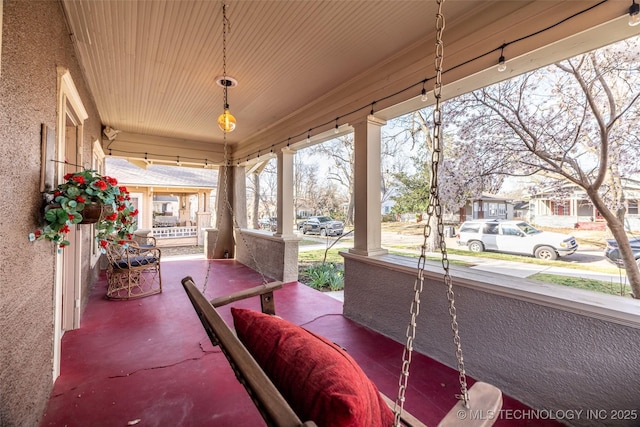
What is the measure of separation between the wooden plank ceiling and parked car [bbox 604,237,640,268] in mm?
1316

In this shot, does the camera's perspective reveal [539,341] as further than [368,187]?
No

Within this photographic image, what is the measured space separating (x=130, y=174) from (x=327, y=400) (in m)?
10.8

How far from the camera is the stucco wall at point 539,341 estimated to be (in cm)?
144

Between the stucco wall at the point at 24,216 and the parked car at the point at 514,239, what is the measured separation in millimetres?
2991

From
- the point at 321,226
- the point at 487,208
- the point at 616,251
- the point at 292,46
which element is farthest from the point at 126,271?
the point at 321,226

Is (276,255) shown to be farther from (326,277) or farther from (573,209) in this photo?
(573,209)

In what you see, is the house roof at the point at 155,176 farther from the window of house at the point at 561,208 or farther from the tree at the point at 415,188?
the window of house at the point at 561,208

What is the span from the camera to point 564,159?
1.93 meters

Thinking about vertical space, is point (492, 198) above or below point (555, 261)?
above

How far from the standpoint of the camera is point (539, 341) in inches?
66.1

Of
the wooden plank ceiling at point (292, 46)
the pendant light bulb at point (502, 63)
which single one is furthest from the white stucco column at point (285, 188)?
the pendant light bulb at point (502, 63)

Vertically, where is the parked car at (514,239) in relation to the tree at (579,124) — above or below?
below

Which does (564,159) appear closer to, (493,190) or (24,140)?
(493,190)

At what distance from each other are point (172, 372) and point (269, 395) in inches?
77.6
